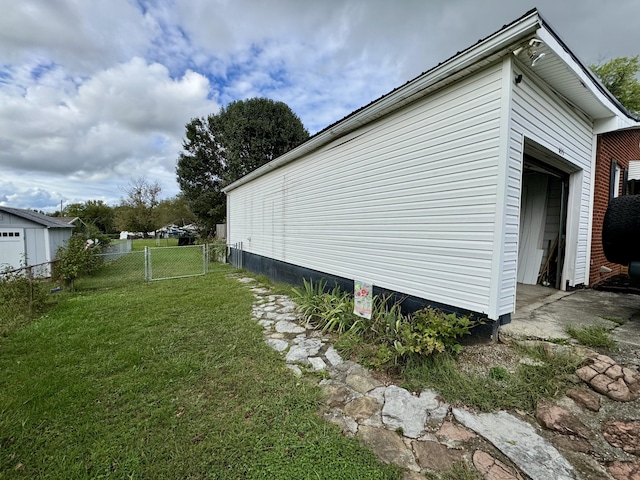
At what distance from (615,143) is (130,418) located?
8413mm

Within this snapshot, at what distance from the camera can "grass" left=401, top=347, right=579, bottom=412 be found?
209cm

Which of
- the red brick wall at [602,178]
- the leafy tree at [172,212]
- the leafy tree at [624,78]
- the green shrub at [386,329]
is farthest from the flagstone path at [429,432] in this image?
the leafy tree at [172,212]

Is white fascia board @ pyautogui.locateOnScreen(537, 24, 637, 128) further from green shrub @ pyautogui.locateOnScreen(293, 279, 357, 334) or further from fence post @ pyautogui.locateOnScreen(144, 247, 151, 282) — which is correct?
fence post @ pyautogui.locateOnScreen(144, 247, 151, 282)

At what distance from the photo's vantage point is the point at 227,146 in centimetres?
1798

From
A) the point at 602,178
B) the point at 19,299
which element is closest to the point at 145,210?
the point at 19,299

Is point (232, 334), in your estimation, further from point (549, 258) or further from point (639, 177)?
point (639, 177)

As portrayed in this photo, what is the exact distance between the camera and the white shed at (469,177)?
2.72 meters

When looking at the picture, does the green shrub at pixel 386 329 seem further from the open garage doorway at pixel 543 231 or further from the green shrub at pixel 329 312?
the open garage doorway at pixel 543 231

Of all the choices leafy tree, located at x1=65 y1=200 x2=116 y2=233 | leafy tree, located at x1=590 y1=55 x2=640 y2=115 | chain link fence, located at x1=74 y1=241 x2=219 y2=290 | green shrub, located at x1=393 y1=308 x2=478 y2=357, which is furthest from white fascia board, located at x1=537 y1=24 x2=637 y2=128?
leafy tree, located at x1=65 y1=200 x2=116 y2=233

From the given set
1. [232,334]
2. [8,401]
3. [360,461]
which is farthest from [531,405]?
[8,401]

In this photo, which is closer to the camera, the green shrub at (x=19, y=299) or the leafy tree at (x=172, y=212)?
the green shrub at (x=19, y=299)

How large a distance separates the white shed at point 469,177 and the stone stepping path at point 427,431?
3.90 feet

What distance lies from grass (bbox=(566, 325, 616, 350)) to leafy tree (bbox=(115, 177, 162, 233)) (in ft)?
93.2

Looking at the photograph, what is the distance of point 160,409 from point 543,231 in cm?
661
